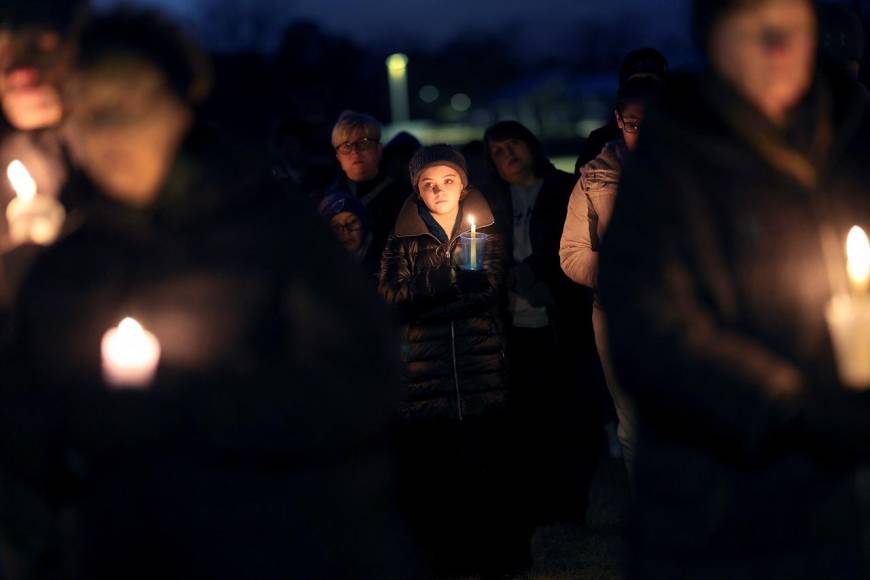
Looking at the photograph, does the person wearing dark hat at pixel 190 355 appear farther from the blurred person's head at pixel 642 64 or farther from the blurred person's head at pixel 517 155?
the blurred person's head at pixel 517 155

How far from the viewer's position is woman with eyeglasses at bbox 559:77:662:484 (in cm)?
503

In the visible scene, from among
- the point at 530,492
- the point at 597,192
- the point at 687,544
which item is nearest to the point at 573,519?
the point at 530,492

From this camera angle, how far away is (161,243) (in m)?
2.39

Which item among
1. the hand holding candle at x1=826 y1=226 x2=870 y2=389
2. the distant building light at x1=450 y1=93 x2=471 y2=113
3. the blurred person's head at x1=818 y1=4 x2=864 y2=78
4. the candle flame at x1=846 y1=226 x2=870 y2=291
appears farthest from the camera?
the distant building light at x1=450 y1=93 x2=471 y2=113

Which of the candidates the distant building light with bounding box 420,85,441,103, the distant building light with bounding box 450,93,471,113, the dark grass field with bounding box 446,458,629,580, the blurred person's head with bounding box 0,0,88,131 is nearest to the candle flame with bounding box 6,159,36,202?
the blurred person's head with bounding box 0,0,88,131

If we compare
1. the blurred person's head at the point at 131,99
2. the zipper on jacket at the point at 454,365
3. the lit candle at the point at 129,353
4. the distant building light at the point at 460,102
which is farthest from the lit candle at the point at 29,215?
the distant building light at the point at 460,102

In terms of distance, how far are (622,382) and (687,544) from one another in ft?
1.10

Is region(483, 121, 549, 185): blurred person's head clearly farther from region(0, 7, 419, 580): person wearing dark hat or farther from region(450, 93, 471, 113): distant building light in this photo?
region(450, 93, 471, 113): distant building light

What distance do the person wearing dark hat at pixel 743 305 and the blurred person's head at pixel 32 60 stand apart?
1694 mm

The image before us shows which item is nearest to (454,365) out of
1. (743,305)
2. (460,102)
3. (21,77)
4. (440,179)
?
(440,179)

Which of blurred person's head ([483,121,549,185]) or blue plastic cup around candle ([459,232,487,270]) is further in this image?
blurred person's head ([483,121,549,185])

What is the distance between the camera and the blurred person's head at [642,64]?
5.61 m

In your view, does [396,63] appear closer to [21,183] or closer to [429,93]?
[21,183]

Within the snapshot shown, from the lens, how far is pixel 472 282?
5035 mm
